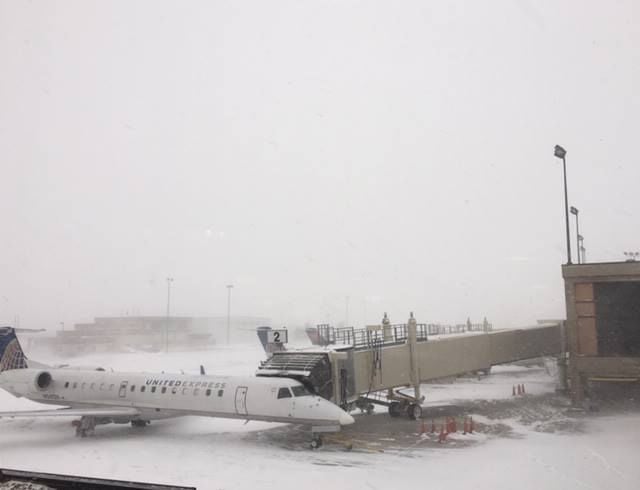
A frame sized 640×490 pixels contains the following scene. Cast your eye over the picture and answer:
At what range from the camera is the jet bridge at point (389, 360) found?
19.1 metres

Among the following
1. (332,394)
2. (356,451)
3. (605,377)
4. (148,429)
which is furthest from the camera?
(605,377)

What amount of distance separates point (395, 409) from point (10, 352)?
18314 millimetres

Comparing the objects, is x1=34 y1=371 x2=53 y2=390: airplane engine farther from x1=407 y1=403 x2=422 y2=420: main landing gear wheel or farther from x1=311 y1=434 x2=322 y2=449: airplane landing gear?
x1=407 y1=403 x2=422 y2=420: main landing gear wheel

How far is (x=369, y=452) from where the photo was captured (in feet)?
50.3

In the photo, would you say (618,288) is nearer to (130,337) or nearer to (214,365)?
(214,365)

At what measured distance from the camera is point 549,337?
31438mm

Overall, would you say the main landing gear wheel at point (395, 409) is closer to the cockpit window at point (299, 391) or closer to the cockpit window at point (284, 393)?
the cockpit window at point (299, 391)

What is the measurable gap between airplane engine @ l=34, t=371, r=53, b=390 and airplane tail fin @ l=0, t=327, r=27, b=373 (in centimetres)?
272

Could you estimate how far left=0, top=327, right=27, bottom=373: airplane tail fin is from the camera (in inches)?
923

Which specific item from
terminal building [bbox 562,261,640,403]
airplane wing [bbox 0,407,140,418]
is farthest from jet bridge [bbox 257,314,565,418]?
airplane wing [bbox 0,407,140,418]

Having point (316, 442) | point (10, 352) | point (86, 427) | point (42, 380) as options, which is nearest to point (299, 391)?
point (316, 442)

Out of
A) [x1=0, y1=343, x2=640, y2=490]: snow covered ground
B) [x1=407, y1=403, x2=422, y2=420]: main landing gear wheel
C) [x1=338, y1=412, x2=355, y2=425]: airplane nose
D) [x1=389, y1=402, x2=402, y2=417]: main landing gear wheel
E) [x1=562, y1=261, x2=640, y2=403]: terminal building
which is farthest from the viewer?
[x1=389, y1=402, x2=402, y2=417]: main landing gear wheel

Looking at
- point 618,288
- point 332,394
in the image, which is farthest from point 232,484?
point 618,288

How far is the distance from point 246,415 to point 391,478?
7022mm
